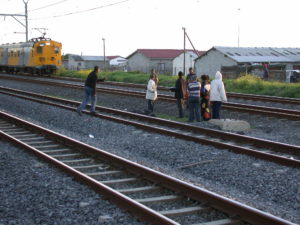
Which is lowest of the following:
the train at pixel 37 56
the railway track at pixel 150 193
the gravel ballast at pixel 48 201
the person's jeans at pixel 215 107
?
the gravel ballast at pixel 48 201

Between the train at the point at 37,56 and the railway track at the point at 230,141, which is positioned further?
the train at the point at 37,56

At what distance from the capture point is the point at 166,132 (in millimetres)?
12305

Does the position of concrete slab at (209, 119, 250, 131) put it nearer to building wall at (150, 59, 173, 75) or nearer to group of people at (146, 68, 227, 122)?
group of people at (146, 68, 227, 122)

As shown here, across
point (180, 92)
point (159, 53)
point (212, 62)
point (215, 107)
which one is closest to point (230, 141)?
point (215, 107)

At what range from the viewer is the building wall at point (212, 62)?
54581mm

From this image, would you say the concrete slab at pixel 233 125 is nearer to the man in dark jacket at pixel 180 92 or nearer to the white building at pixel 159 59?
the man in dark jacket at pixel 180 92

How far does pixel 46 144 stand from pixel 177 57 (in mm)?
71793

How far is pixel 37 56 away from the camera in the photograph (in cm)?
3884

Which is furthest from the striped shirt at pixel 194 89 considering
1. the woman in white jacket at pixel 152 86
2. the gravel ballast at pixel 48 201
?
the gravel ballast at pixel 48 201

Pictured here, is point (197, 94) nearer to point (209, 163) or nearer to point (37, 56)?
point (209, 163)

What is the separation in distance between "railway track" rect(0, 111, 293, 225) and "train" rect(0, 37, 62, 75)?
97.4 ft

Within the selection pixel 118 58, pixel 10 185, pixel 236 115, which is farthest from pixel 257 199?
pixel 118 58

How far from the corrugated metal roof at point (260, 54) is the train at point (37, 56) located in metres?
20.9

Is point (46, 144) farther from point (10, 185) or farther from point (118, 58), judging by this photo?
point (118, 58)
